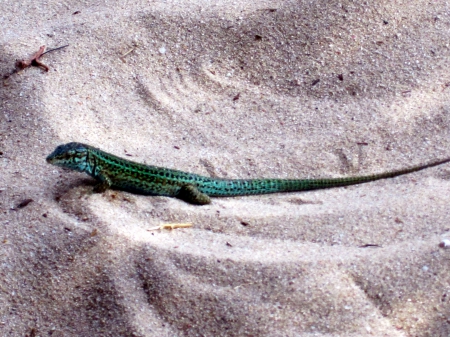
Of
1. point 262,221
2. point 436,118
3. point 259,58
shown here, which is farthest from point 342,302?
point 259,58

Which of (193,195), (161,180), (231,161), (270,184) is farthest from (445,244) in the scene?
(161,180)

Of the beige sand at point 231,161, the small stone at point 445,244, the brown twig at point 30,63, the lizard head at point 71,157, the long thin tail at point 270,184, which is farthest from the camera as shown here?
the brown twig at point 30,63

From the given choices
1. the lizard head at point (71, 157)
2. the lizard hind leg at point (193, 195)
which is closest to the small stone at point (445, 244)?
the lizard hind leg at point (193, 195)

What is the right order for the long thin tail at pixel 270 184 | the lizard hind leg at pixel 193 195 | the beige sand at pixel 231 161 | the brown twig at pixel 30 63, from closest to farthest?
the beige sand at pixel 231 161
the lizard hind leg at pixel 193 195
the long thin tail at pixel 270 184
the brown twig at pixel 30 63

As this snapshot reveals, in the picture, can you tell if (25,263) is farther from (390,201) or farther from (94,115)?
(390,201)

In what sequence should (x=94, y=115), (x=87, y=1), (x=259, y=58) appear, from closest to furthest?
1. (x=94, y=115)
2. (x=259, y=58)
3. (x=87, y=1)

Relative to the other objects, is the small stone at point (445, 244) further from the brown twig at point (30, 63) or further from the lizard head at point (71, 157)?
the brown twig at point (30, 63)

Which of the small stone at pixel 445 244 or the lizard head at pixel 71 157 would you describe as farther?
the lizard head at pixel 71 157
